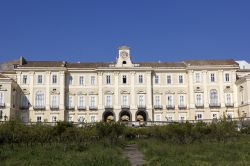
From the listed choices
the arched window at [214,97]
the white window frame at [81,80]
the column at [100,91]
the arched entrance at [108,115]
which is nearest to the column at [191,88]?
the arched window at [214,97]

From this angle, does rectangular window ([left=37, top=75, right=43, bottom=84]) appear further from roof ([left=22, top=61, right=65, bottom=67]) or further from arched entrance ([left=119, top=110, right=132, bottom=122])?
arched entrance ([left=119, top=110, right=132, bottom=122])

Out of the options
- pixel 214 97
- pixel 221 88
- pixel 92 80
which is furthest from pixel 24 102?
pixel 221 88

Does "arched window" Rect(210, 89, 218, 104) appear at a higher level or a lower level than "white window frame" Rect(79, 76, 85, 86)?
lower

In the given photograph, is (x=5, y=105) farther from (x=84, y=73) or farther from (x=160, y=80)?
(x=160, y=80)

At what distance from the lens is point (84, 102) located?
5438 cm

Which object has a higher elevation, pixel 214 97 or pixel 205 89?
pixel 205 89

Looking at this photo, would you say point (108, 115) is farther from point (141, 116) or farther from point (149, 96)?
point (149, 96)

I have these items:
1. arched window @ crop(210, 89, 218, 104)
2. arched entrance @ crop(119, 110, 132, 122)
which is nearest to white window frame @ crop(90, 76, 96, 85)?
arched entrance @ crop(119, 110, 132, 122)

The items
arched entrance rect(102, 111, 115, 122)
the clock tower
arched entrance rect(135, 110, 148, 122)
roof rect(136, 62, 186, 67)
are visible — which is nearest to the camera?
arched entrance rect(102, 111, 115, 122)

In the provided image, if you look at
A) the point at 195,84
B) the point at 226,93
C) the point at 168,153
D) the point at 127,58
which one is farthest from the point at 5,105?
the point at 168,153

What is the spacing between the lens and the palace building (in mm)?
53375

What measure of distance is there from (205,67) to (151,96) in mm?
8380

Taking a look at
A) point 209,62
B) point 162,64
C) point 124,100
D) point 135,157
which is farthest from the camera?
point 162,64

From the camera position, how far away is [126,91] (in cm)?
5400
